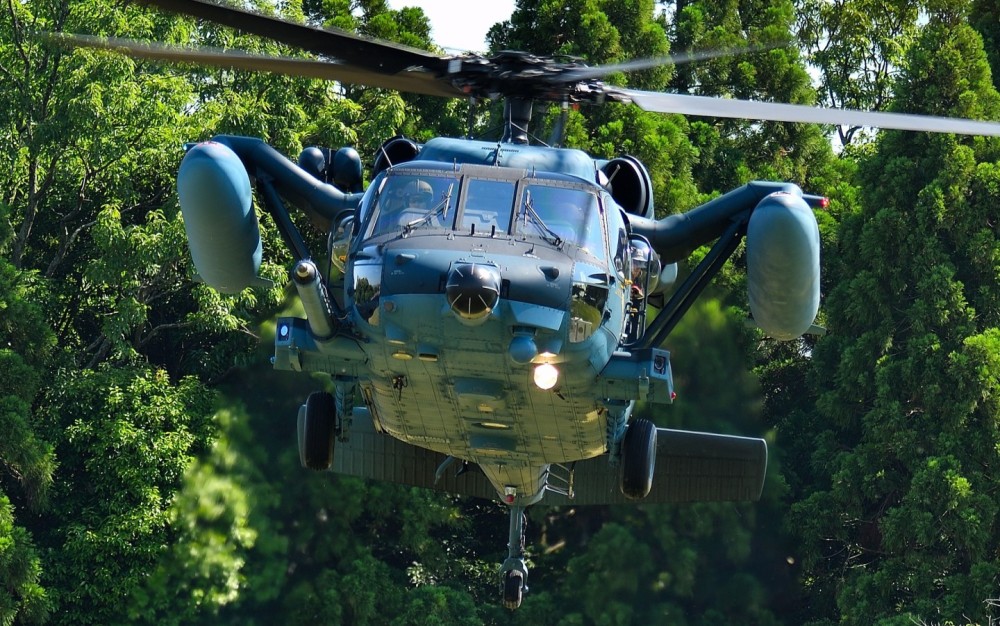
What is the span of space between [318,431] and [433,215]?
2.70 meters

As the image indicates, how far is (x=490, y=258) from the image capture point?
13.7 m

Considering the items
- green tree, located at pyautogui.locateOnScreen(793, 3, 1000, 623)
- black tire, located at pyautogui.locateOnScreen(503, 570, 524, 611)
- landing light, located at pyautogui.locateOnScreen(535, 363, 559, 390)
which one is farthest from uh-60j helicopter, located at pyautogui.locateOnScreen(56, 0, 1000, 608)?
green tree, located at pyautogui.locateOnScreen(793, 3, 1000, 623)

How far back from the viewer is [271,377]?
25703 millimetres

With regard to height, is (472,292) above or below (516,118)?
below

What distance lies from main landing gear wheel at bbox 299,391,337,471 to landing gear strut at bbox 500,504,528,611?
8.05 feet

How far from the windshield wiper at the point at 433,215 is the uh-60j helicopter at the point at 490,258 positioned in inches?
0.7

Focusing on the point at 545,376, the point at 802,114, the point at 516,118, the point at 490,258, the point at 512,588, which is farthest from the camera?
the point at 512,588

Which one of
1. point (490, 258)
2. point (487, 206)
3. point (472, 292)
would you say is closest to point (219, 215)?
point (487, 206)

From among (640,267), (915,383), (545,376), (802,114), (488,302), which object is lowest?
(545,376)

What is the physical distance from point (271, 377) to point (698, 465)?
8834 mm

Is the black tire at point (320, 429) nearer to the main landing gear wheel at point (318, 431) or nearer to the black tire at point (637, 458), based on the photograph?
the main landing gear wheel at point (318, 431)

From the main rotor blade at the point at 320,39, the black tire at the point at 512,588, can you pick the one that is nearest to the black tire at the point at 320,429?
the black tire at the point at 512,588

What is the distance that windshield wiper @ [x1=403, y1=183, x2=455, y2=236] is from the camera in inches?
559

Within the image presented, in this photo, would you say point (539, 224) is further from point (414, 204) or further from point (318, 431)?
point (318, 431)
